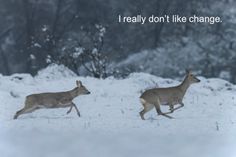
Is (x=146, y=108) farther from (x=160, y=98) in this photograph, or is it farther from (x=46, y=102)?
(x=46, y=102)

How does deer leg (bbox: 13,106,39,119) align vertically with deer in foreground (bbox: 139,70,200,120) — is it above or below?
below

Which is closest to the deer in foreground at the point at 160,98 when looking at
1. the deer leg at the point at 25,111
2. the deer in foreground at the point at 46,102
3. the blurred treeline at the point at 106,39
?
the deer in foreground at the point at 46,102

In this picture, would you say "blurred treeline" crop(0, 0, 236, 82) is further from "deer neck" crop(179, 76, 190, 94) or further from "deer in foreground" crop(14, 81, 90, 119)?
"deer in foreground" crop(14, 81, 90, 119)

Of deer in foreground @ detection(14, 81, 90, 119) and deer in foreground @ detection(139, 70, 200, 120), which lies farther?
deer in foreground @ detection(14, 81, 90, 119)

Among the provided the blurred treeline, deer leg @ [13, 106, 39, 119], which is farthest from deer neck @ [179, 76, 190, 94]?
the blurred treeline

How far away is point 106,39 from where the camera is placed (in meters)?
26.3

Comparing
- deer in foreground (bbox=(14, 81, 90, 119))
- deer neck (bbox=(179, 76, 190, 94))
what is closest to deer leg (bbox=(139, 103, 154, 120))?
deer neck (bbox=(179, 76, 190, 94))

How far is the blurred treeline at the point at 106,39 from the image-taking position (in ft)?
85.8

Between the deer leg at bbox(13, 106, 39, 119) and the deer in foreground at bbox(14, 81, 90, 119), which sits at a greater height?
the deer in foreground at bbox(14, 81, 90, 119)

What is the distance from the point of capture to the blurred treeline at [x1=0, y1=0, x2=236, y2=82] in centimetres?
2614

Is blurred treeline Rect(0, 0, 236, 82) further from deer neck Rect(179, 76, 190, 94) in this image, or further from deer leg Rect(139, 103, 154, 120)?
deer leg Rect(139, 103, 154, 120)

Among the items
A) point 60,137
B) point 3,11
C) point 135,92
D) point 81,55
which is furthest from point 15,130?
point 3,11

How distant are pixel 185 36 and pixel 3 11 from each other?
6.67 metres

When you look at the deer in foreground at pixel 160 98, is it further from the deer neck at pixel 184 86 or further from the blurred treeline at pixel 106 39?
the blurred treeline at pixel 106 39
